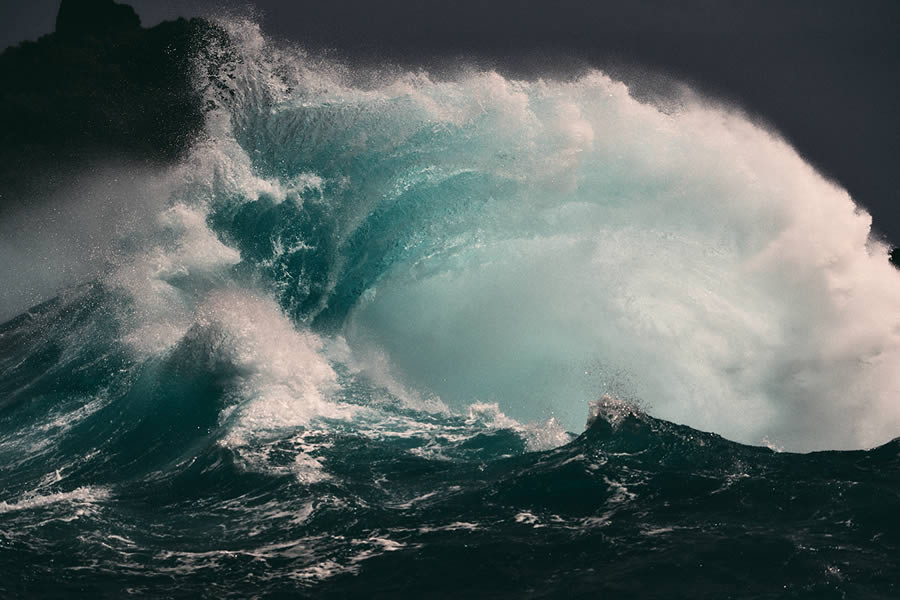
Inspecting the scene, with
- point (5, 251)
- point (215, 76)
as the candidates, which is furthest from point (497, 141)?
point (5, 251)

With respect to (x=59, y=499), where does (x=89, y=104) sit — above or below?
above

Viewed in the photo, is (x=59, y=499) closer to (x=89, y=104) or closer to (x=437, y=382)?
(x=437, y=382)

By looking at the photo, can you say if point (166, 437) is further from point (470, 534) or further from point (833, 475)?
point (833, 475)

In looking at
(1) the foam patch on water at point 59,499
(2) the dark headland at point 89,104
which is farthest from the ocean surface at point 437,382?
(2) the dark headland at point 89,104

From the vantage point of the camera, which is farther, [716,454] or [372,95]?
[372,95]

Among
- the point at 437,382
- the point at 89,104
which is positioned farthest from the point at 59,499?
the point at 89,104

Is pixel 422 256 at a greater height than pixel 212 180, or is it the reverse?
pixel 212 180

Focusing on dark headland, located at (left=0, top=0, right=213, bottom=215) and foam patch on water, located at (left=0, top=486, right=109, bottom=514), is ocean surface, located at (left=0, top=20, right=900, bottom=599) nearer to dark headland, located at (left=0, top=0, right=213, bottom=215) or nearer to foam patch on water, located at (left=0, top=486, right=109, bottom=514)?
foam patch on water, located at (left=0, top=486, right=109, bottom=514)

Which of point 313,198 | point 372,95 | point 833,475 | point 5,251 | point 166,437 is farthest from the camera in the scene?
point 5,251
